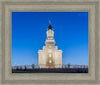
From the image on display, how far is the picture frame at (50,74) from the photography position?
388 centimetres

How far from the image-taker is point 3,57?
3906 millimetres

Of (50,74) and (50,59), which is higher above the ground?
(50,59)

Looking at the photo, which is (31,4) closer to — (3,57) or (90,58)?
(3,57)

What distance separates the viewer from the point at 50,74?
13.0 feet

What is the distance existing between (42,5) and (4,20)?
98 cm

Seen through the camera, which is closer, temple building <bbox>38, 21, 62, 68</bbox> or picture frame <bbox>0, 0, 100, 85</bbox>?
picture frame <bbox>0, 0, 100, 85</bbox>

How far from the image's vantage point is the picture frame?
3883 millimetres

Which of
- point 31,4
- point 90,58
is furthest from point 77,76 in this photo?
point 31,4

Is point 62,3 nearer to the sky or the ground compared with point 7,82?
nearer to the sky

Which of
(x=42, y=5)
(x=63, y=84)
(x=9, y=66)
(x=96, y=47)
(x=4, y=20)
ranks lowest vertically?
(x=63, y=84)

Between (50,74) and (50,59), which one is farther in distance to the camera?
(50,59)

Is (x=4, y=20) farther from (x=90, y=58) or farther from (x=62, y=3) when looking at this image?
(x=90, y=58)

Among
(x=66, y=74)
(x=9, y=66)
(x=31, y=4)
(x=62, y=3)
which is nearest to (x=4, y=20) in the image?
(x=31, y=4)

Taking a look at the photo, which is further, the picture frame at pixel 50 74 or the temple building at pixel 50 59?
the temple building at pixel 50 59
